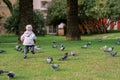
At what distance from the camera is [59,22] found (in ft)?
178

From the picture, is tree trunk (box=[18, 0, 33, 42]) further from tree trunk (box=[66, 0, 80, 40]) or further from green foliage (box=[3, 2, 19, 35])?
green foliage (box=[3, 2, 19, 35])

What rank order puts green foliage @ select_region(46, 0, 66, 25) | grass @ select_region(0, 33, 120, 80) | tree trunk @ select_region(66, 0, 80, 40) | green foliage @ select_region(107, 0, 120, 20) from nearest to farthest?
grass @ select_region(0, 33, 120, 80)
tree trunk @ select_region(66, 0, 80, 40)
green foliage @ select_region(107, 0, 120, 20)
green foliage @ select_region(46, 0, 66, 25)

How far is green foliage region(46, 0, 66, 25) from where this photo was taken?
52459 mm

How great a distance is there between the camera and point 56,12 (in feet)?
173

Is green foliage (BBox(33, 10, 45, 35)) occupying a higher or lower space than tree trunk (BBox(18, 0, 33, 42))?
lower

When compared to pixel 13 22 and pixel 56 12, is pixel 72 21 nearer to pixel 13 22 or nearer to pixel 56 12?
pixel 13 22

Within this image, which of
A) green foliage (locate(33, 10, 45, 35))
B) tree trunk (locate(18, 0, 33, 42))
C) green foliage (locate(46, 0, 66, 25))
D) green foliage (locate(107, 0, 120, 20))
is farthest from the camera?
green foliage (locate(46, 0, 66, 25))

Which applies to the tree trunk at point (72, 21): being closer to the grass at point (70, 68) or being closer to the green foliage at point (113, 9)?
the grass at point (70, 68)

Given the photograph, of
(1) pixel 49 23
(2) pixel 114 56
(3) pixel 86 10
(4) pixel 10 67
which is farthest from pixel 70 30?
(1) pixel 49 23

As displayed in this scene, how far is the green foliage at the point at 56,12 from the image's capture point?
52.5 meters

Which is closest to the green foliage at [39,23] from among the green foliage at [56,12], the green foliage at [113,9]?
the green foliage at [56,12]

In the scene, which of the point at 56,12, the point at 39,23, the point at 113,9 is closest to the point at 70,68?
the point at 39,23

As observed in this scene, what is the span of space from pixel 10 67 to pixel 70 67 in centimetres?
165

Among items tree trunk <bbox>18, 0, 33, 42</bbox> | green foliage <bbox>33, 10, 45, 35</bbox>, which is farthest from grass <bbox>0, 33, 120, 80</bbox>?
green foliage <bbox>33, 10, 45, 35</bbox>
